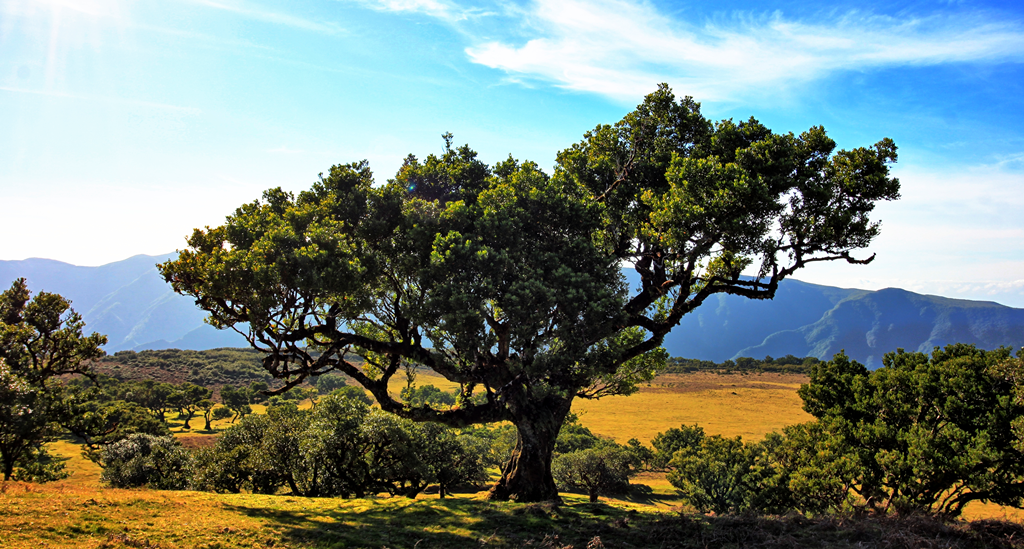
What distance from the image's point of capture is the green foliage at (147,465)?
27.3 meters

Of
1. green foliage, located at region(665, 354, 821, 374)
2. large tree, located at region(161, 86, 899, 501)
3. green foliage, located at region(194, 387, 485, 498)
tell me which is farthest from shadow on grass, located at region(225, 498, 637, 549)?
green foliage, located at region(665, 354, 821, 374)

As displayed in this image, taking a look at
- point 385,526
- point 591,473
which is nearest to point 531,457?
point 385,526

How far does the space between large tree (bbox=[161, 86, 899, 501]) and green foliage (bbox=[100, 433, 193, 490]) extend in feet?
55.7

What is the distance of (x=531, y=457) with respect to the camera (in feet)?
63.1

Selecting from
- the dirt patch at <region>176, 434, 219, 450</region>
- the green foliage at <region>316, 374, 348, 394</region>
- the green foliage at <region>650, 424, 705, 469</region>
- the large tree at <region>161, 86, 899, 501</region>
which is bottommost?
the green foliage at <region>316, 374, 348, 394</region>

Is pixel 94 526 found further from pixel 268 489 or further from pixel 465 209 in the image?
pixel 268 489

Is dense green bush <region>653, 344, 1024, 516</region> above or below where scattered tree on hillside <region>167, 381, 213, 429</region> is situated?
above

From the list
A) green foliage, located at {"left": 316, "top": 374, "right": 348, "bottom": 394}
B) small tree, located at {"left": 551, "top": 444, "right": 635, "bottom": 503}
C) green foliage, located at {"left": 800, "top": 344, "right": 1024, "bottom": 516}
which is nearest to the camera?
green foliage, located at {"left": 800, "top": 344, "right": 1024, "bottom": 516}

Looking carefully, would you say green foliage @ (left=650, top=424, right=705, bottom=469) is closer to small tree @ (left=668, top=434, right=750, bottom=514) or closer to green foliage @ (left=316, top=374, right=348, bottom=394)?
small tree @ (left=668, top=434, right=750, bottom=514)

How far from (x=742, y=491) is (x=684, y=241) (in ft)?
96.5

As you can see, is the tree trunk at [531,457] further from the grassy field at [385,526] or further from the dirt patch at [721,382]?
the dirt patch at [721,382]

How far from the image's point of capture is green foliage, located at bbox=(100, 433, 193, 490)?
2727 centimetres

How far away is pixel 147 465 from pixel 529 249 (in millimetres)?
27654

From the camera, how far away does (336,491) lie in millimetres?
25844
